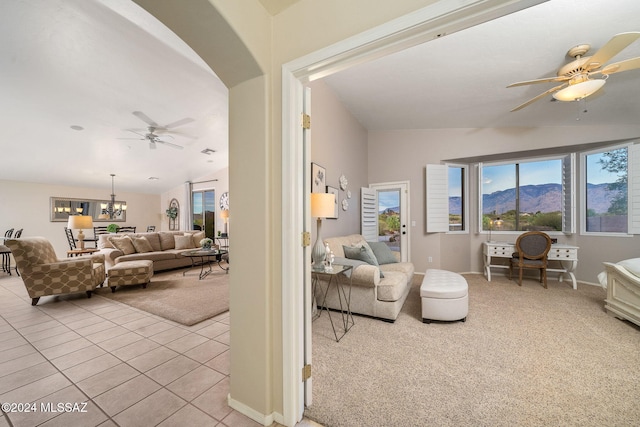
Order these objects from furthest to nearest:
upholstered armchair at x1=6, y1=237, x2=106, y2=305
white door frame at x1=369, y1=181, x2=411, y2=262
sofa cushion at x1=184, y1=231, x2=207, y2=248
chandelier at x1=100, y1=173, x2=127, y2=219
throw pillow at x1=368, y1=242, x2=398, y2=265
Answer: chandelier at x1=100, y1=173, x2=127, y2=219 < sofa cushion at x1=184, y1=231, x2=207, y2=248 < white door frame at x1=369, y1=181, x2=411, y2=262 < throw pillow at x1=368, y1=242, x2=398, y2=265 < upholstered armchair at x1=6, y1=237, x2=106, y2=305

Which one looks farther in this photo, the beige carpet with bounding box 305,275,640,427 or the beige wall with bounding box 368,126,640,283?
the beige wall with bounding box 368,126,640,283

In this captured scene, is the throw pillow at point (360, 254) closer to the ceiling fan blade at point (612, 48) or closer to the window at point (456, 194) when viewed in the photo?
the ceiling fan blade at point (612, 48)

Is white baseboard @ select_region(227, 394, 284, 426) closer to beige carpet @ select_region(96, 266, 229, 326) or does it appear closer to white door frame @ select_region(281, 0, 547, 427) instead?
white door frame @ select_region(281, 0, 547, 427)

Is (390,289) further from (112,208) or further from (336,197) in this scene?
(112,208)

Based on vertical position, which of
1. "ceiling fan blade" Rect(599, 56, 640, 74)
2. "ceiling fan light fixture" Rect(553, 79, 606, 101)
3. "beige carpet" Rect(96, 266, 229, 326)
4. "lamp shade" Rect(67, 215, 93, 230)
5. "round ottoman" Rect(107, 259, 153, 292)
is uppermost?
"ceiling fan blade" Rect(599, 56, 640, 74)

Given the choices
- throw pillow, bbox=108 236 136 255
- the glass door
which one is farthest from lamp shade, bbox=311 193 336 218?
the glass door

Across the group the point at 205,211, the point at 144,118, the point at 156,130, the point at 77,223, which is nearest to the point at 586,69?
the point at 144,118

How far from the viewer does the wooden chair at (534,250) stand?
4.04 metres

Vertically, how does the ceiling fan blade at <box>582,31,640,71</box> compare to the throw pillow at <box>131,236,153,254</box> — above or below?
above

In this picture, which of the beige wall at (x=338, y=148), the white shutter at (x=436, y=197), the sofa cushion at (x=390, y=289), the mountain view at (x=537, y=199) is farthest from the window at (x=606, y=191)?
the sofa cushion at (x=390, y=289)

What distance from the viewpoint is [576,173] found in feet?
14.8

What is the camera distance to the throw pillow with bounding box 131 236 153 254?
17.9 ft

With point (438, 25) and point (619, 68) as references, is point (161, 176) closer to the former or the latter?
point (438, 25)

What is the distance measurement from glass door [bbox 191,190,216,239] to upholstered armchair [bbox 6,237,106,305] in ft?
15.3
